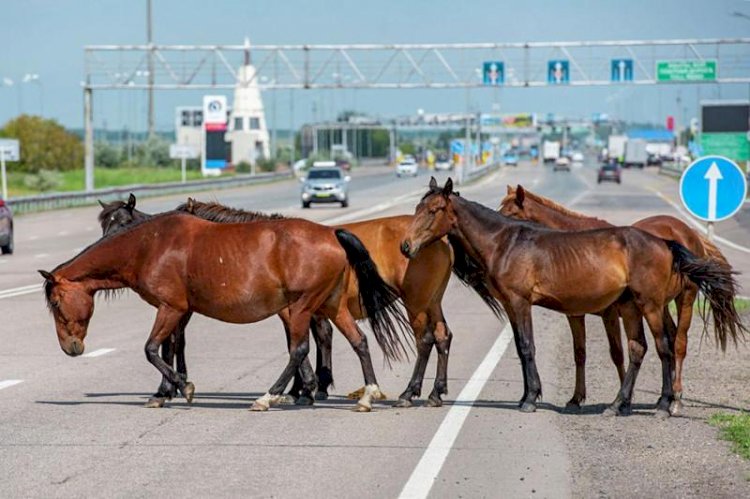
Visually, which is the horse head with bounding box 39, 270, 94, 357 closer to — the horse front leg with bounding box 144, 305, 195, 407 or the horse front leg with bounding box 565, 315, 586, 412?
the horse front leg with bounding box 144, 305, 195, 407

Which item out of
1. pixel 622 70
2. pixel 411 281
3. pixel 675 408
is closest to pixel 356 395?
pixel 411 281

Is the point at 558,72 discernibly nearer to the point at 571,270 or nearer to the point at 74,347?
the point at 571,270

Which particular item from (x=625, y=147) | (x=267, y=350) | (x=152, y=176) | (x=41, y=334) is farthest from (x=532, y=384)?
(x=625, y=147)

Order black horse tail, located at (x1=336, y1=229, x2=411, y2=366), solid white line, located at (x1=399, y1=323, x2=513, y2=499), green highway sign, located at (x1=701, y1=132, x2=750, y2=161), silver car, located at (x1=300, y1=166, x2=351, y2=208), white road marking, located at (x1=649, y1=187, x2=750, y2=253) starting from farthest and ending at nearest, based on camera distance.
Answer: silver car, located at (x1=300, y1=166, x2=351, y2=208) → green highway sign, located at (x1=701, y1=132, x2=750, y2=161) → white road marking, located at (x1=649, y1=187, x2=750, y2=253) → black horse tail, located at (x1=336, y1=229, x2=411, y2=366) → solid white line, located at (x1=399, y1=323, x2=513, y2=499)

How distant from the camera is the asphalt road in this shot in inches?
354

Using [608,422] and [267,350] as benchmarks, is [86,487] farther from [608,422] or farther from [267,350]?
[267,350]

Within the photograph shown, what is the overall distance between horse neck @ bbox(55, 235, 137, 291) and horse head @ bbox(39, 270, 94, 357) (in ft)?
0.33

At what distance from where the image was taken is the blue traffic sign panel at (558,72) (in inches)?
2908

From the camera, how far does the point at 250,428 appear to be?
1115 cm

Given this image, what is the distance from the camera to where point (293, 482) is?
8.98m

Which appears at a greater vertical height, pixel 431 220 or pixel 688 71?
pixel 688 71

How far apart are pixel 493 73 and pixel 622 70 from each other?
20.8ft

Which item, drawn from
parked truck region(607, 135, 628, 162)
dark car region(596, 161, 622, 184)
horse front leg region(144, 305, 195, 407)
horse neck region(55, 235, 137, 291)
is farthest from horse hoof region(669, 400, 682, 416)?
parked truck region(607, 135, 628, 162)

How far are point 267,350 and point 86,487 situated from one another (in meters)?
8.01
